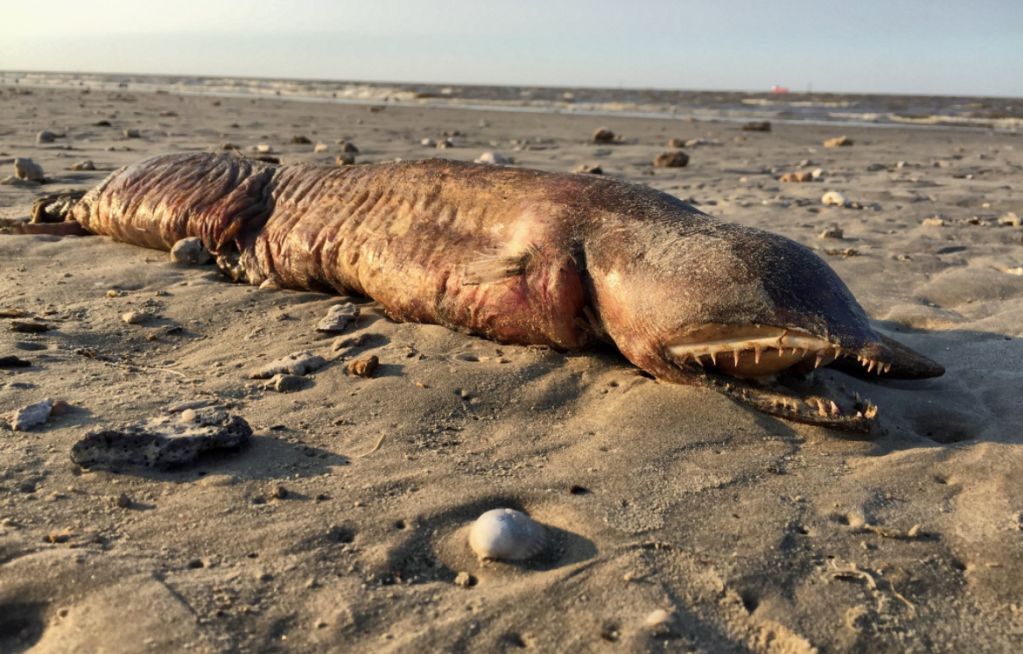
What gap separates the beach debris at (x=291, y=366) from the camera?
3627 mm

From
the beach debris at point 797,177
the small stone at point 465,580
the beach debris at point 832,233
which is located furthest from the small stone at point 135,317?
the beach debris at point 797,177

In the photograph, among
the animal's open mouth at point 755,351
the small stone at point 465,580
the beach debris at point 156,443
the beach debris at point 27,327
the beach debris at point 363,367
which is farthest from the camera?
the beach debris at point 27,327

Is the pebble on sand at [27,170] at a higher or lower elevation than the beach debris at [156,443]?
higher

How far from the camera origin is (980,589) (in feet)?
7.68

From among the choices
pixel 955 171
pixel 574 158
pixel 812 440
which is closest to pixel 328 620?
pixel 812 440

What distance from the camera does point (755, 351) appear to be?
10.6ft

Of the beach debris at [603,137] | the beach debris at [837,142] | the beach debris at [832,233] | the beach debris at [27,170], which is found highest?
the beach debris at [837,142]

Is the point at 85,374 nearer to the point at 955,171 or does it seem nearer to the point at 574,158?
the point at 574,158

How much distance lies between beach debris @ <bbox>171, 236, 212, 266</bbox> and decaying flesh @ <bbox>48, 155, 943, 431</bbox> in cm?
7

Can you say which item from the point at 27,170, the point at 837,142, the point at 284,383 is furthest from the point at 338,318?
the point at 837,142

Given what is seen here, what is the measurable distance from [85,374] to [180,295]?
1224mm

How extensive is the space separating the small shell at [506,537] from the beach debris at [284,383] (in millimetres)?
1328

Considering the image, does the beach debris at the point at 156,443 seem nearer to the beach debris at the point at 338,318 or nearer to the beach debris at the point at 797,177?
the beach debris at the point at 338,318

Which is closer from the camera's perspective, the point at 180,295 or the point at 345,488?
the point at 345,488
